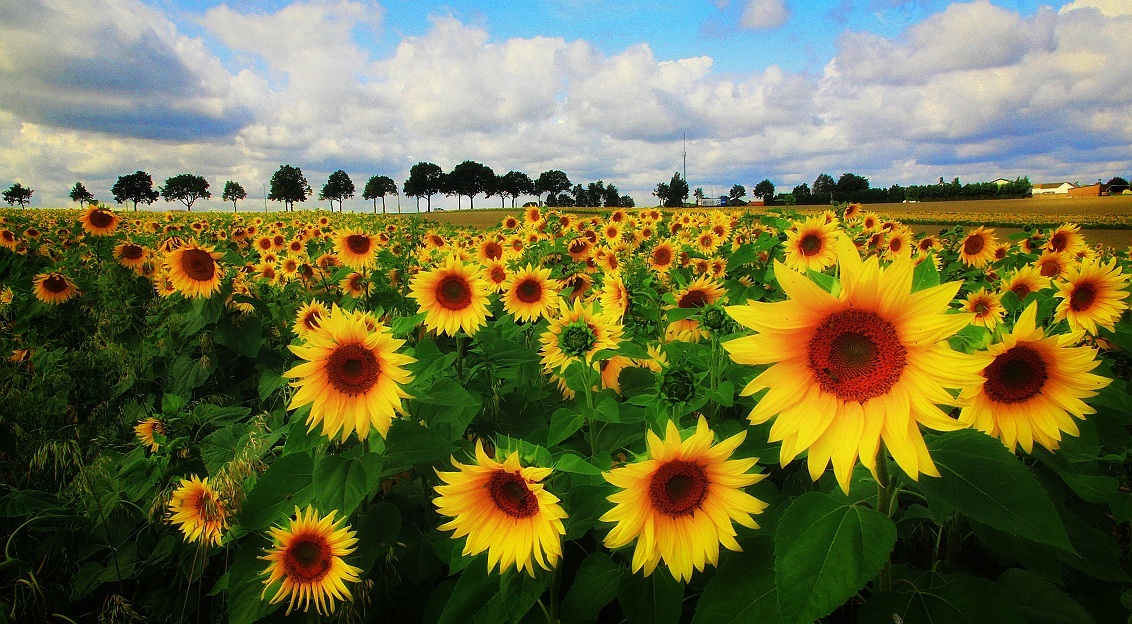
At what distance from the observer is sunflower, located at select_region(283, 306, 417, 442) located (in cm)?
176

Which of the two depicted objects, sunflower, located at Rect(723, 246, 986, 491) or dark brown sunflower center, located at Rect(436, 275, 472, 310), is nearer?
sunflower, located at Rect(723, 246, 986, 491)

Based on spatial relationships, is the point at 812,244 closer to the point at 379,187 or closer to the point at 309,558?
the point at 309,558

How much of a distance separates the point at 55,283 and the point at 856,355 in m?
8.01

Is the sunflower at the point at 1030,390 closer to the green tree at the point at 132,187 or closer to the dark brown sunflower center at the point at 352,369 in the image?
the dark brown sunflower center at the point at 352,369

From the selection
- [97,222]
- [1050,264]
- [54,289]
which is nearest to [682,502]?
[1050,264]

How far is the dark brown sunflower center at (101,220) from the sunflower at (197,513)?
792 centimetres

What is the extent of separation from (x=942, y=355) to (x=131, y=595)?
3.74 meters

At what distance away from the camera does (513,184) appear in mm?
81688

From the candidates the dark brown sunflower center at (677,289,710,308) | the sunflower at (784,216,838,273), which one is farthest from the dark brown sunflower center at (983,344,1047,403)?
the sunflower at (784,216,838,273)

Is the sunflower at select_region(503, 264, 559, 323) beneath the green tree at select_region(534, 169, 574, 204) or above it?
beneath

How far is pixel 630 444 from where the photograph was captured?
2168 mm

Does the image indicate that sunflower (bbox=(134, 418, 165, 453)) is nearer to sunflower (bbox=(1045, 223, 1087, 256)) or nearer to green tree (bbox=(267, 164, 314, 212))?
sunflower (bbox=(1045, 223, 1087, 256))

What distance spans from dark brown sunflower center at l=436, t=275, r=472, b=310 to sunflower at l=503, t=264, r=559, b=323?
838mm

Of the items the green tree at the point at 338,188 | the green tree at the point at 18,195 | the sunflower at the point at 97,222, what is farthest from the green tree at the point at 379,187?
the sunflower at the point at 97,222
